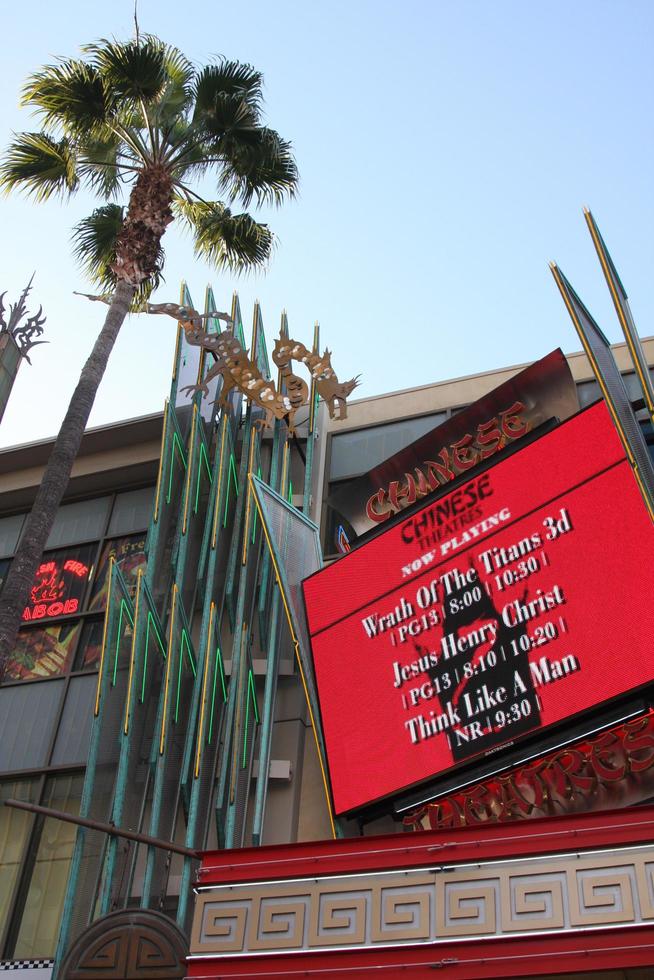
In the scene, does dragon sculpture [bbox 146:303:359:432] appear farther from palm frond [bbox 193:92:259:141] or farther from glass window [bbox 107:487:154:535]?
palm frond [bbox 193:92:259:141]

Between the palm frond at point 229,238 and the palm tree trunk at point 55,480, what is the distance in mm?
2927

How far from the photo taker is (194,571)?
689 inches

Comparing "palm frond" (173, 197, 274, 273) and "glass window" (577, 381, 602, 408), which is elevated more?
"palm frond" (173, 197, 274, 273)

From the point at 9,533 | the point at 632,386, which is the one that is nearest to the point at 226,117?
the point at 632,386

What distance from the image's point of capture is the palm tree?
19.2m

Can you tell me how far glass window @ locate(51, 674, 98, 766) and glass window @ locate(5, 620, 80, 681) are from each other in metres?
0.66

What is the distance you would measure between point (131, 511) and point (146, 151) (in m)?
6.70

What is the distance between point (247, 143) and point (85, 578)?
8586mm

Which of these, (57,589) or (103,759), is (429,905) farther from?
(57,589)

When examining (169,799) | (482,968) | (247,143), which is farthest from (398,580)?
(247,143)

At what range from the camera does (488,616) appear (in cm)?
1370

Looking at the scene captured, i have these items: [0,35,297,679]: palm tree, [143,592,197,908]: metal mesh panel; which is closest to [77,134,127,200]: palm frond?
[0,35,297,679]: palm tree

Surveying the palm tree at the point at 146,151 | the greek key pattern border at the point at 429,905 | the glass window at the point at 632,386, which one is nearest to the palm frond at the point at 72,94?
the palm tree at the point at 146,151

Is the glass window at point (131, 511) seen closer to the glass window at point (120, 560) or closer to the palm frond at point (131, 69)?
the glass window at point (120, 560)
